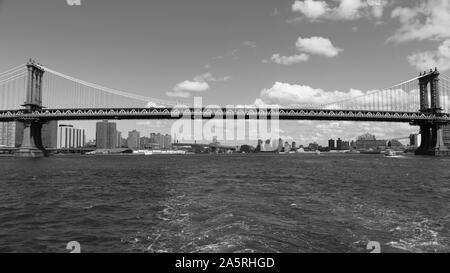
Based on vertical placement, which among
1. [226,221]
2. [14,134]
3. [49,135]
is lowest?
[226,221]

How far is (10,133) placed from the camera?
18350 centimetres

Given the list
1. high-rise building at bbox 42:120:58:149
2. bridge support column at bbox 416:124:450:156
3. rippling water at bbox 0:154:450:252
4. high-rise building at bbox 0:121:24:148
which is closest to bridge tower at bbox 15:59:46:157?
rippling water at bbox 0:154:450:252

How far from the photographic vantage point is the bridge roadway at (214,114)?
83625 millimetres

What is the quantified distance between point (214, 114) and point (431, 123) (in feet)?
193

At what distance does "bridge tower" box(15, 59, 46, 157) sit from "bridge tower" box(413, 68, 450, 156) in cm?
10255

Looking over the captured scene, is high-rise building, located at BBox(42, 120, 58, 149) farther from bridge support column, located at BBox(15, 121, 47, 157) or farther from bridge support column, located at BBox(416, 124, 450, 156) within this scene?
bridge support column, located at BBox(416, 124, 450, 156)

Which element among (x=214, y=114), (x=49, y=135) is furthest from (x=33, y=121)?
(x=49, y=135)

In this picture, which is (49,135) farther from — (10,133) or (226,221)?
(226,221)

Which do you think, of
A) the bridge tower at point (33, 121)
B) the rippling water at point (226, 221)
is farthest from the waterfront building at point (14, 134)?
the rippling water at point (226, 221)

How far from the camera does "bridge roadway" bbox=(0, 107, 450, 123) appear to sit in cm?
8362

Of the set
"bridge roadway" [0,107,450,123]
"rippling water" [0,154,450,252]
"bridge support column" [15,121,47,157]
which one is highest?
"bridge roadway" [0,107,450,123]

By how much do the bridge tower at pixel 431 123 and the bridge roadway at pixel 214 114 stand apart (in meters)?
1.97

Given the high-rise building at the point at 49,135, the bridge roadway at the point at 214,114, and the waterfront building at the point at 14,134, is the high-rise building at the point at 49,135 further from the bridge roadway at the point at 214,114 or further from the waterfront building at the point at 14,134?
the bridge roadway at the point at 214,114
